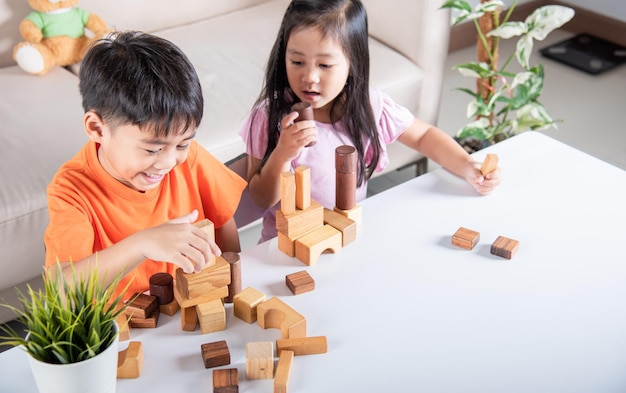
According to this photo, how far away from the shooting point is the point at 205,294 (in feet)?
3.43

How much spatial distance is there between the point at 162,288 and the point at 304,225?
0.82 feet

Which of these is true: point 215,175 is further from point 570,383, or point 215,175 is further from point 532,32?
point 532,32

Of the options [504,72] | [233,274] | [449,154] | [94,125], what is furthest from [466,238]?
[504,72]

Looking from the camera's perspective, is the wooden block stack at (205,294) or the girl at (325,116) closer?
the wooden block stack at (205,294)

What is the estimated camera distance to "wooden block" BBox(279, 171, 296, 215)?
3.74 ft

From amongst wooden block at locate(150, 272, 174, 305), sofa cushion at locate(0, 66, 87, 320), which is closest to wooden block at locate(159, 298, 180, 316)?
wooden block at locate(150, 272, 174, 305)

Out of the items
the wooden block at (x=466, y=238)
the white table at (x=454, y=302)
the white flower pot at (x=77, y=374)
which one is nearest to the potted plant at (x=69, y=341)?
the white flower pot at (x=77, y=374)

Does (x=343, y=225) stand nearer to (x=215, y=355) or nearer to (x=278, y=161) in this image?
(x=278, y=161)

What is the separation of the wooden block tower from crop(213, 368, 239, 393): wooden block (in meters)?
0.27

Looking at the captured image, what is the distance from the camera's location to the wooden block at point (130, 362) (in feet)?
3.14

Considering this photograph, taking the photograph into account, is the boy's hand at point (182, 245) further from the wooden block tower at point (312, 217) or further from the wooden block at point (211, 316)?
the wooden block tower at point (312, 217)

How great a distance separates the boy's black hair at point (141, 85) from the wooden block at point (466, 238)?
46cm

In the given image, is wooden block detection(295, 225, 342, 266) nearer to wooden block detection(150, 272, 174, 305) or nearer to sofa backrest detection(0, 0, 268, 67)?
wooden block detection(150, 272, 174, 305)

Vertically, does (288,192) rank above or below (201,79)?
above
